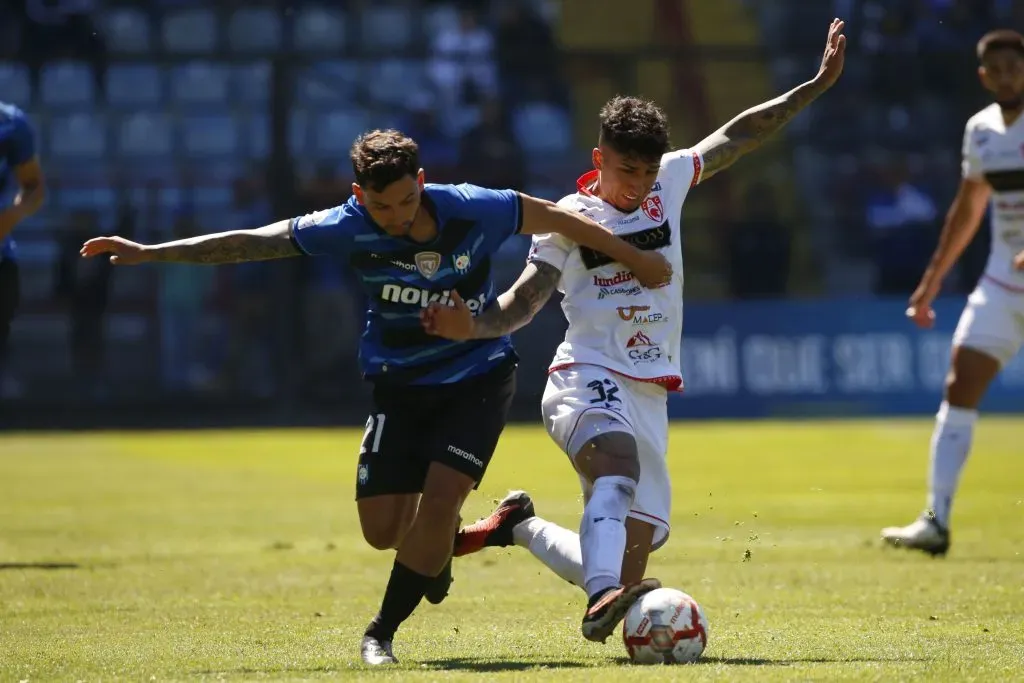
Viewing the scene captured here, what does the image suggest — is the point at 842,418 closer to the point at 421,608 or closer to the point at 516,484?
the point at 516,484

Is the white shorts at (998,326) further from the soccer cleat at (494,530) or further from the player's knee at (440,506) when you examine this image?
the player's knee at (440,506)

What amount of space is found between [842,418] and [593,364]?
14.0 metres

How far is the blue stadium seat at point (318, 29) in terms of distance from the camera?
22047mm

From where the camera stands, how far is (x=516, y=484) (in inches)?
506

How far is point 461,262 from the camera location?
19.6 ft

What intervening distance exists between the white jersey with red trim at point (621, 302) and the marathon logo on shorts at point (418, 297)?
32 cm

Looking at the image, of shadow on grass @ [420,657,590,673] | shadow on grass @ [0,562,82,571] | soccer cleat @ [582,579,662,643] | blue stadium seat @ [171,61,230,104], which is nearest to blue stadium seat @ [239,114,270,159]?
blue stadium seat @ [171,61,230,104]

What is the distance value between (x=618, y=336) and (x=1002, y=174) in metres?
3.73

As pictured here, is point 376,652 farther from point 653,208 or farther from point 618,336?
point 653,208

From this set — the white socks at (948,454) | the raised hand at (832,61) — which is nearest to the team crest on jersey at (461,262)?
the raised hand at (832,61)

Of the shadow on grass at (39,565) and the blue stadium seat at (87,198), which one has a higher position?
the blue stadium seat at (87,198)

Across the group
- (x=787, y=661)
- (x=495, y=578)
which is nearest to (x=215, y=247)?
(x=787, y=661)

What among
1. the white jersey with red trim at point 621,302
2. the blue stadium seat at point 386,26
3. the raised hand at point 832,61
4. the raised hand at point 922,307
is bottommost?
the raised hand at point 922,307

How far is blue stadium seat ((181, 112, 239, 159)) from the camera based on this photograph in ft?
69.2
